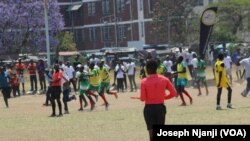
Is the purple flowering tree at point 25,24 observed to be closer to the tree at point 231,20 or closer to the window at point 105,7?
the tree at point 231,20

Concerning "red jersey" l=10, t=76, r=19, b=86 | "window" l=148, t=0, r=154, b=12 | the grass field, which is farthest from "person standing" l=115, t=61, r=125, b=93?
"window" l=148, t=0, r=154, b=12

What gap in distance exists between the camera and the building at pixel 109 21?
74250 mm

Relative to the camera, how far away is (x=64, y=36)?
72500mm

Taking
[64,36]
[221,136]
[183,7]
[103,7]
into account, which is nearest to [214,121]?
[221,136]

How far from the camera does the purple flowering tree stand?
2057 inches

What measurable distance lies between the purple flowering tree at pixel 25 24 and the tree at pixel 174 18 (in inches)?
437

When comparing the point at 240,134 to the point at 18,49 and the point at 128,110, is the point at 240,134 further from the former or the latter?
the point at 18,49

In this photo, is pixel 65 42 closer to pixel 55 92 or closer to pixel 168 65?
pixel 168 65

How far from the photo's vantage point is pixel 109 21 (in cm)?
7944

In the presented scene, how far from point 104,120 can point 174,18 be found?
43.8m

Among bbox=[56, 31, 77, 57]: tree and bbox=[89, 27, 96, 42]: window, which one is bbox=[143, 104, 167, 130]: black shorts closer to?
bbox=[56, 31, 77, 57]: tree

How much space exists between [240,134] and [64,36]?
217ft

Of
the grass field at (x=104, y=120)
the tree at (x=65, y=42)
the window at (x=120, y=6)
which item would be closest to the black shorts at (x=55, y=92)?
the grass field at (x=104, y=120)

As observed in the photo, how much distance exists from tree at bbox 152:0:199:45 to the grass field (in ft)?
119
